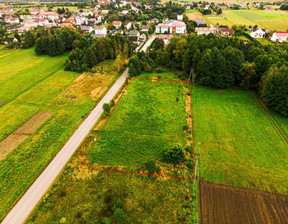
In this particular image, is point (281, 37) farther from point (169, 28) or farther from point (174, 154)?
point (174, 154)

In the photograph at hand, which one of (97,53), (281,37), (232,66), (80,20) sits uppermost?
(80,20)

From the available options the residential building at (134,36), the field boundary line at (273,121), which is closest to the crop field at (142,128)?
the field boundary line at (273,121)

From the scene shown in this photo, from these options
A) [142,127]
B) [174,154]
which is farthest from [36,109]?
[174,154]

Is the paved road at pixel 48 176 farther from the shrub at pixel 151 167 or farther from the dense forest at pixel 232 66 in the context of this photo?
the dense forest at pixel 232 66

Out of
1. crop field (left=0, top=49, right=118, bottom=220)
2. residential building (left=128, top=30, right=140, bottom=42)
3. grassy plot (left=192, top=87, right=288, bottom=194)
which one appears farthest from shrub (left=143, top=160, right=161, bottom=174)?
residential building (left=128, top=30, right=140, bottom=42)

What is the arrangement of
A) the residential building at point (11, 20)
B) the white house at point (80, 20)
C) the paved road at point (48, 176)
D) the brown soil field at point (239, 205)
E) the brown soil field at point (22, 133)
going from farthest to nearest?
the white house at point (80, 20) < the residential building at point (11, 20) < the brown soil field at point (22, 133) < the paved road at point (48, 176) < the brown soil field at point (239, 205)

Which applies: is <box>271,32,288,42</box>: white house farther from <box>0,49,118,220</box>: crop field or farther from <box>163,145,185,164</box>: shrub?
<box>163,145,185,164</box>: shrub
